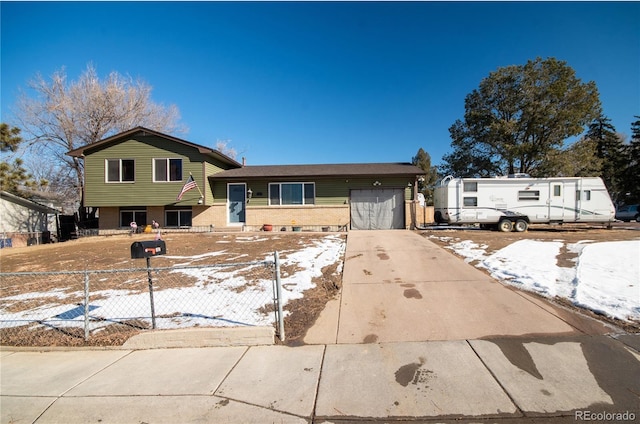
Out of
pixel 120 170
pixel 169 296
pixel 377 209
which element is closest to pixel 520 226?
pixel 377 209

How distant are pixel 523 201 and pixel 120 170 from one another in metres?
22.6

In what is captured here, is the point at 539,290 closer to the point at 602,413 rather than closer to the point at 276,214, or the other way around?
the point at 602,413

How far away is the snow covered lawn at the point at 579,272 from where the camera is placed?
4.70 metres

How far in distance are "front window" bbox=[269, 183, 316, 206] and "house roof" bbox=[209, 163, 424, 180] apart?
72cm

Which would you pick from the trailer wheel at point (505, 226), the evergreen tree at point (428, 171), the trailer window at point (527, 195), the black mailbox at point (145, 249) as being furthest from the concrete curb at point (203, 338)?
the evergreen tree at point (428, 171)

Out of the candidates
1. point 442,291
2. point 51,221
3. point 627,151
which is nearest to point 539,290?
point 442,291

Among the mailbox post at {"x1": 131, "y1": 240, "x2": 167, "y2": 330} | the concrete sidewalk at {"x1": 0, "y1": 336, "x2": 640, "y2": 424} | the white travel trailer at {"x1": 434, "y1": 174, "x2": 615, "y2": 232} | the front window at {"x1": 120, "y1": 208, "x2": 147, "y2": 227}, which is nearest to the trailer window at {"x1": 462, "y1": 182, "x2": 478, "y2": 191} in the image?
the white travel trailer at {"x1": 434, "y1": 174, "x2": 615, "y2": 232}

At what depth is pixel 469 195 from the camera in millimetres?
15250

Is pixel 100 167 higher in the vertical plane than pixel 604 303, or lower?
higher

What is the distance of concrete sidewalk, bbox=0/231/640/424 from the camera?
8.47ft

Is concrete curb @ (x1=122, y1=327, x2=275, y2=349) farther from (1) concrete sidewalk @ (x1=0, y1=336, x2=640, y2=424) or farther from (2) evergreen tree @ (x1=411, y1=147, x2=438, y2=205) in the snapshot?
(2) evergreen tree @ (x1=411, y1=147, x2=438, y2=205)

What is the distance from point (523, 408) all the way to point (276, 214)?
16.0 metres

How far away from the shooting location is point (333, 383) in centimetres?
298

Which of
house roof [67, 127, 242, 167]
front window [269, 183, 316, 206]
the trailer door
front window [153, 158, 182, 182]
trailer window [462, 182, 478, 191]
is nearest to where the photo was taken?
the trailer door
